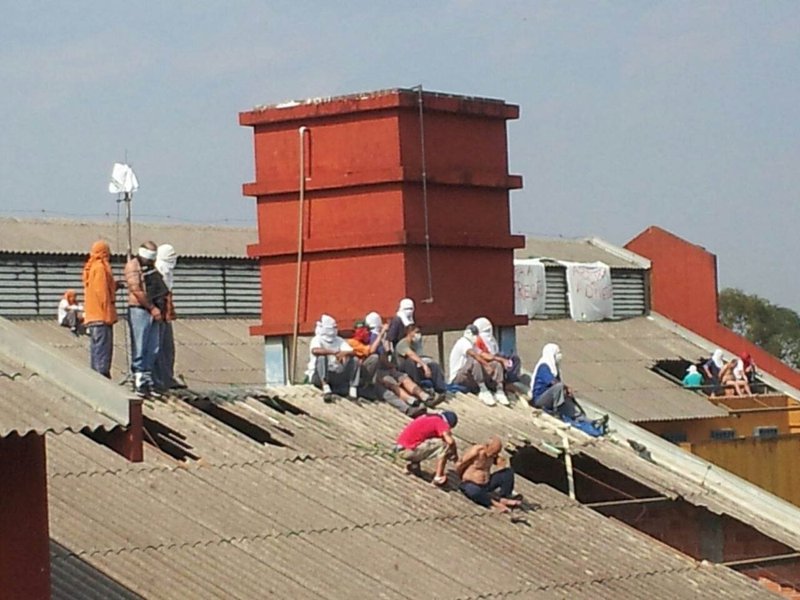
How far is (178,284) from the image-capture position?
3872 cm

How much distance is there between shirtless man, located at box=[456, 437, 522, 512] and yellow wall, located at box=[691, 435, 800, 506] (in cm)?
685

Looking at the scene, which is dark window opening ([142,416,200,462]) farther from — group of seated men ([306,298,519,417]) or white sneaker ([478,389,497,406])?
white sneaker ([478,389,497,406])

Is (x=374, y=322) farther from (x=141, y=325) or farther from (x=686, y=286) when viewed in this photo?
(x=686, y=286)

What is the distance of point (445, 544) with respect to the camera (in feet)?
52.6

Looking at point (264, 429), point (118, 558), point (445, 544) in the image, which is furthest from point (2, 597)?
point (264, 429)

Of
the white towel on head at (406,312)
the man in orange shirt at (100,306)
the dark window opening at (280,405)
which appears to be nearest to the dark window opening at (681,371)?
the white towel on head at (406,312)

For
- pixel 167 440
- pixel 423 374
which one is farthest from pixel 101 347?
pixel 423 374

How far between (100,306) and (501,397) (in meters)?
5.96

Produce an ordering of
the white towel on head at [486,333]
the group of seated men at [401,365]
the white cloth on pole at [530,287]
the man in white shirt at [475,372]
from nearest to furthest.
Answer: the group of seated men at [401,365], the man in white shirt at [475,372], the white towel on head at [486,333], the white cloth on pole at [530,287]

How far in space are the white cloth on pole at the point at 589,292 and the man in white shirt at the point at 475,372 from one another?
22988 mm

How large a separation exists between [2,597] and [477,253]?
43.3ft

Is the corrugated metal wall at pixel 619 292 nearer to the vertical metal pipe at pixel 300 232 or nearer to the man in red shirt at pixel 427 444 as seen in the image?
the vertical metal pipe at pixel 300 232

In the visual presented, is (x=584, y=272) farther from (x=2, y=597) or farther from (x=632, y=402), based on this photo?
(x=2, y=597)

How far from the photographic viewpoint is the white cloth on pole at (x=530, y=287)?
4344 centimetres
